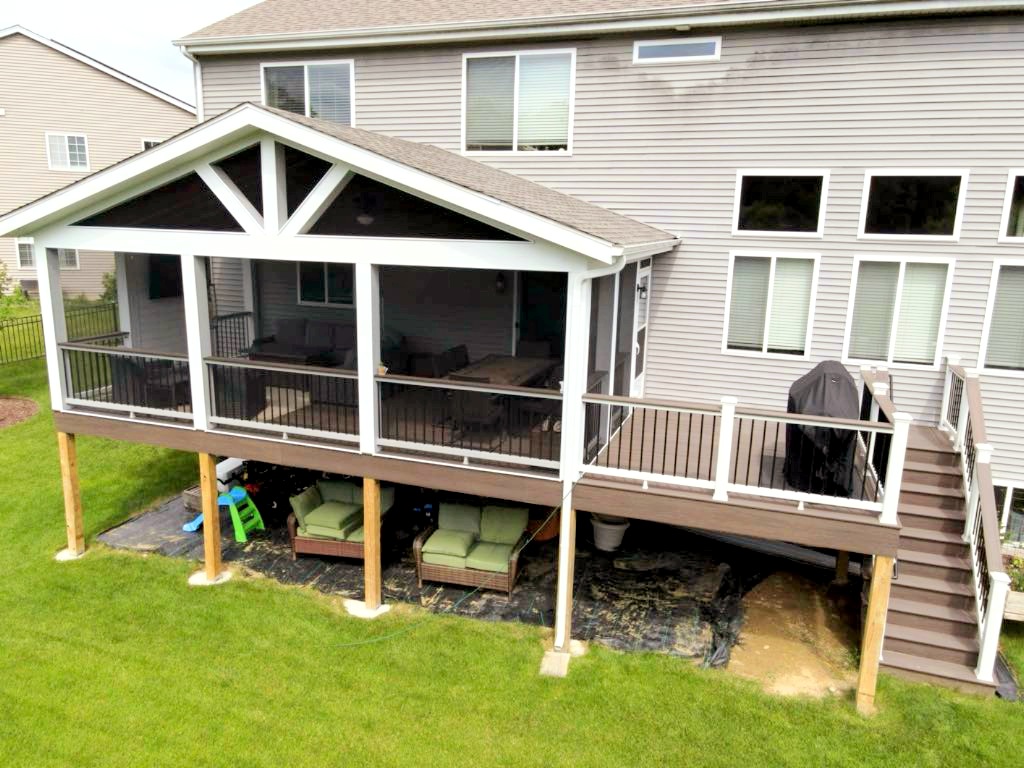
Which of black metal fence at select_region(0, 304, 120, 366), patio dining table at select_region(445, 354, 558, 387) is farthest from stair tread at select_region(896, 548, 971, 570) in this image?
black metal fence at select_region(0, 304, 120, 366)

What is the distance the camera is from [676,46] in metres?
10.2

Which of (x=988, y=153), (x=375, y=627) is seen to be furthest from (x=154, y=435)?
(x=988, y=153)

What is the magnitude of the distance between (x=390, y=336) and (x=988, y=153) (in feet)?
28.7

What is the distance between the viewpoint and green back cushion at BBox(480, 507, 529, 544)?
9781 millimetres

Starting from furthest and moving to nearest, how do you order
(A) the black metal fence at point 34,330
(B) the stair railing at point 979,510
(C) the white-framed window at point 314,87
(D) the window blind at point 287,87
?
1. (A) the black metal fence at point 34,330
2. (D) the window blind at point 287,87
3. (C) the white-framed window at point 314,87
4. (B) the stair railing at point 979,510

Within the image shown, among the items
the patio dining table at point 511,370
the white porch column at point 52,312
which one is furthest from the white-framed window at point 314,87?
the patio dining table at point 511,370

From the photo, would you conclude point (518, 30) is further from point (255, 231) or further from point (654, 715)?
point (654, 715)

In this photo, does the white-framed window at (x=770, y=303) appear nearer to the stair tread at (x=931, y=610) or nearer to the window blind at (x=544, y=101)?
the window blind at (x=544, y=101)

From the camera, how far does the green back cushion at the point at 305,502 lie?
33.6 feet

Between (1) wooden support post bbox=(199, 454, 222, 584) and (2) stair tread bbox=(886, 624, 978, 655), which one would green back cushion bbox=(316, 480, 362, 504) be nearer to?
(1) wooden support post bbox=(199, 454, 222, 584)

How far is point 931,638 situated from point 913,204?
17.7ft

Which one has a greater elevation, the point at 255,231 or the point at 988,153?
the point at 988,153

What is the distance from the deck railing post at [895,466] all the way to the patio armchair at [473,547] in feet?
14.4

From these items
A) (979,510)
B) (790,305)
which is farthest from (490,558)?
(979,510)
